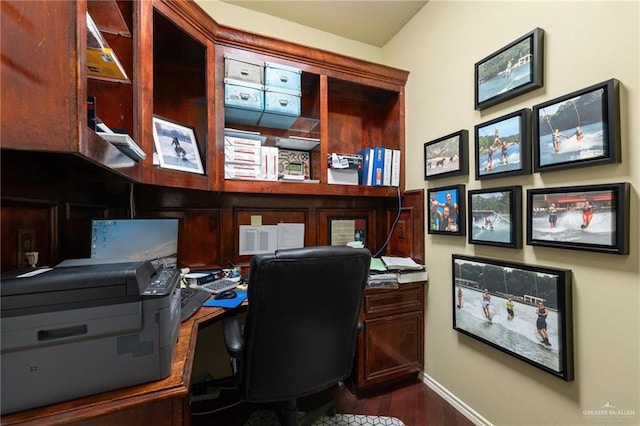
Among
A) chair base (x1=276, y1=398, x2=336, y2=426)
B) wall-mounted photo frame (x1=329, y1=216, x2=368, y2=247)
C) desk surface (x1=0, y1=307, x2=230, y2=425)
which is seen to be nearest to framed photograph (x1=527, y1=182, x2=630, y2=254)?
wall-mounted photo frame (x1=329, y1=216, x2=368, y2=247)

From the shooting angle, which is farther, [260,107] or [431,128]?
[431,128]

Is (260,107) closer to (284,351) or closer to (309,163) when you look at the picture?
(309,163)

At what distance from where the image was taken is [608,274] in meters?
1.08

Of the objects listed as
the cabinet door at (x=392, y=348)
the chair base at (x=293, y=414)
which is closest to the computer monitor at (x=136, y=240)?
the chair base at (x=293, y=414)

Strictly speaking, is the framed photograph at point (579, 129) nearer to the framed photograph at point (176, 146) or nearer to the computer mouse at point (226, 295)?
the computer mouse at point (226, 295)

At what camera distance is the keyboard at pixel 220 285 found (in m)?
1.58

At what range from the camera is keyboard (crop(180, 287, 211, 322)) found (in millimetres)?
1194

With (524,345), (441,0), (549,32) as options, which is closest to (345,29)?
(441,0)

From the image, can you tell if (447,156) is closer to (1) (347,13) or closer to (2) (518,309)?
(2) (518,309)

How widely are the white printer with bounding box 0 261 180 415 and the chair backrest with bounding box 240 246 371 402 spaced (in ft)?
1.26

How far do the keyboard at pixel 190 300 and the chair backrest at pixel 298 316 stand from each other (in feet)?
0.99

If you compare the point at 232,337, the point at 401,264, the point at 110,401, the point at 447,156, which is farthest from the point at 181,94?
the point at 401,264

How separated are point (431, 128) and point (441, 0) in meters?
0.89

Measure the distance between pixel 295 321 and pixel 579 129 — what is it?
1.51 m
